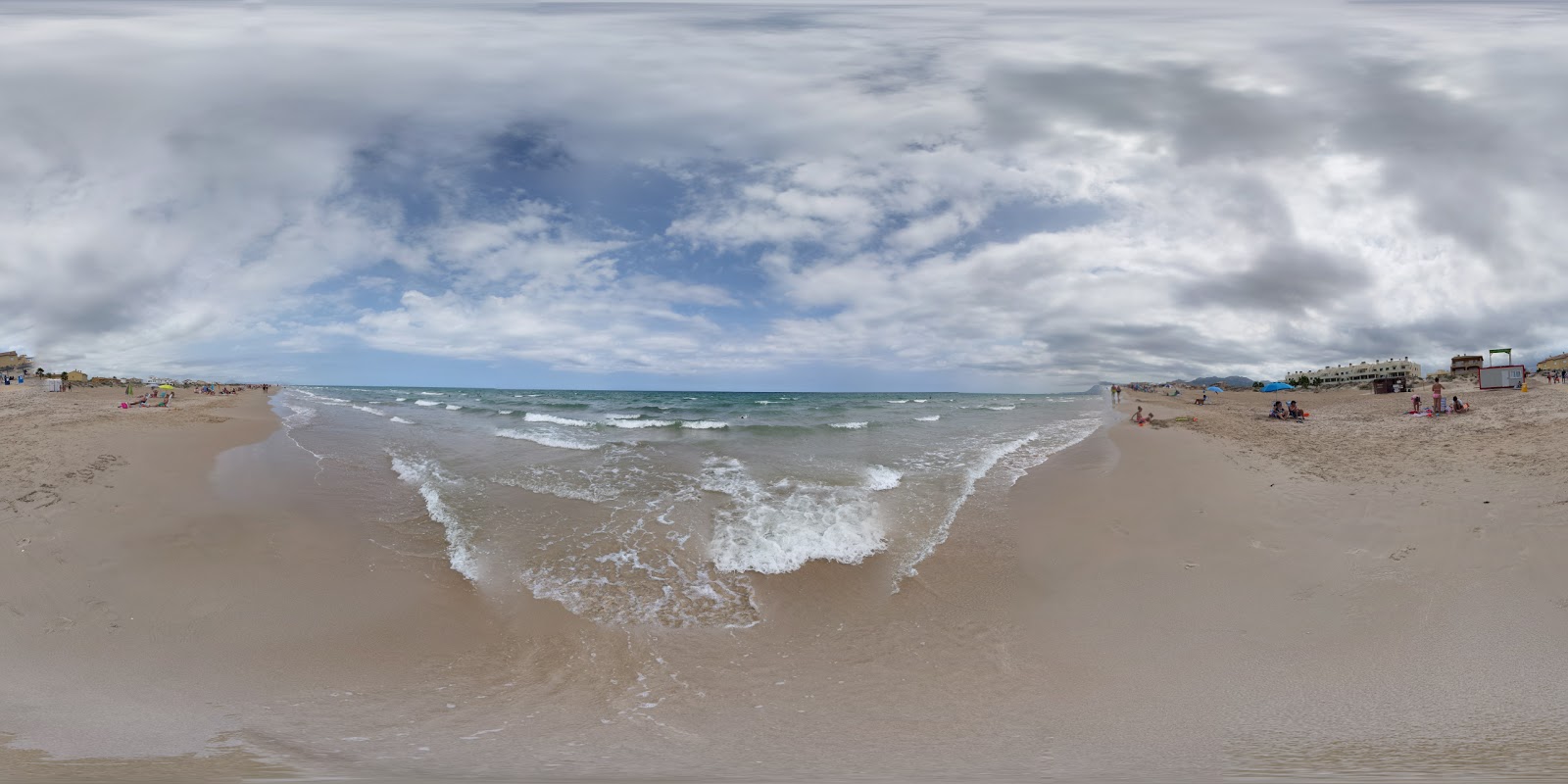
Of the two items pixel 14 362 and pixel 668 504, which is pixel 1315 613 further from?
pixel 14 362

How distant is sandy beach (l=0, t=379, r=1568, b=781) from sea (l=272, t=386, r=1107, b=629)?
46cm

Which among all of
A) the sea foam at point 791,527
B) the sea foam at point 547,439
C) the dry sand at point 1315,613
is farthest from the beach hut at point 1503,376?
the sea foam at point 547,439

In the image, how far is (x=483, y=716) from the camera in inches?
212

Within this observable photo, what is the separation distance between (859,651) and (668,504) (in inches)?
251

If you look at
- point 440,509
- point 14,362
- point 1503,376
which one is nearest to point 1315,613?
point 440,509

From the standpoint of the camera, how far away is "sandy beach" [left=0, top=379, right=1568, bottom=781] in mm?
4684

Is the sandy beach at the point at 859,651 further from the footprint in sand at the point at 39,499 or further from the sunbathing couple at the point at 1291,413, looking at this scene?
the sunbathing couple at the point at 1291,413

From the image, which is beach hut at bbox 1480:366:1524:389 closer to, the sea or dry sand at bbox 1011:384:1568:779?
dry sand at bbox 1011:384:1568:779

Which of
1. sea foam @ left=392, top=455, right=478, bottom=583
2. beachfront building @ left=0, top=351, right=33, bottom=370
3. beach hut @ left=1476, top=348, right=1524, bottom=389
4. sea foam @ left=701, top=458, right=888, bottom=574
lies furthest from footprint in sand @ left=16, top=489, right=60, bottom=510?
beachfront building @ left=0, top=351, right=33, bottom=370

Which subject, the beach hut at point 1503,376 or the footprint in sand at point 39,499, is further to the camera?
the beach hut at point 1503,376

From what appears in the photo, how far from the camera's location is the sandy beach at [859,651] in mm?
4684

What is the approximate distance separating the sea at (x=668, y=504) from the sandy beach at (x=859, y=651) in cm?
46

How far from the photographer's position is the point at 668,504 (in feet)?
40.1

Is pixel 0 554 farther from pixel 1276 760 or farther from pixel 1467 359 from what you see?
pixel 1467 359
